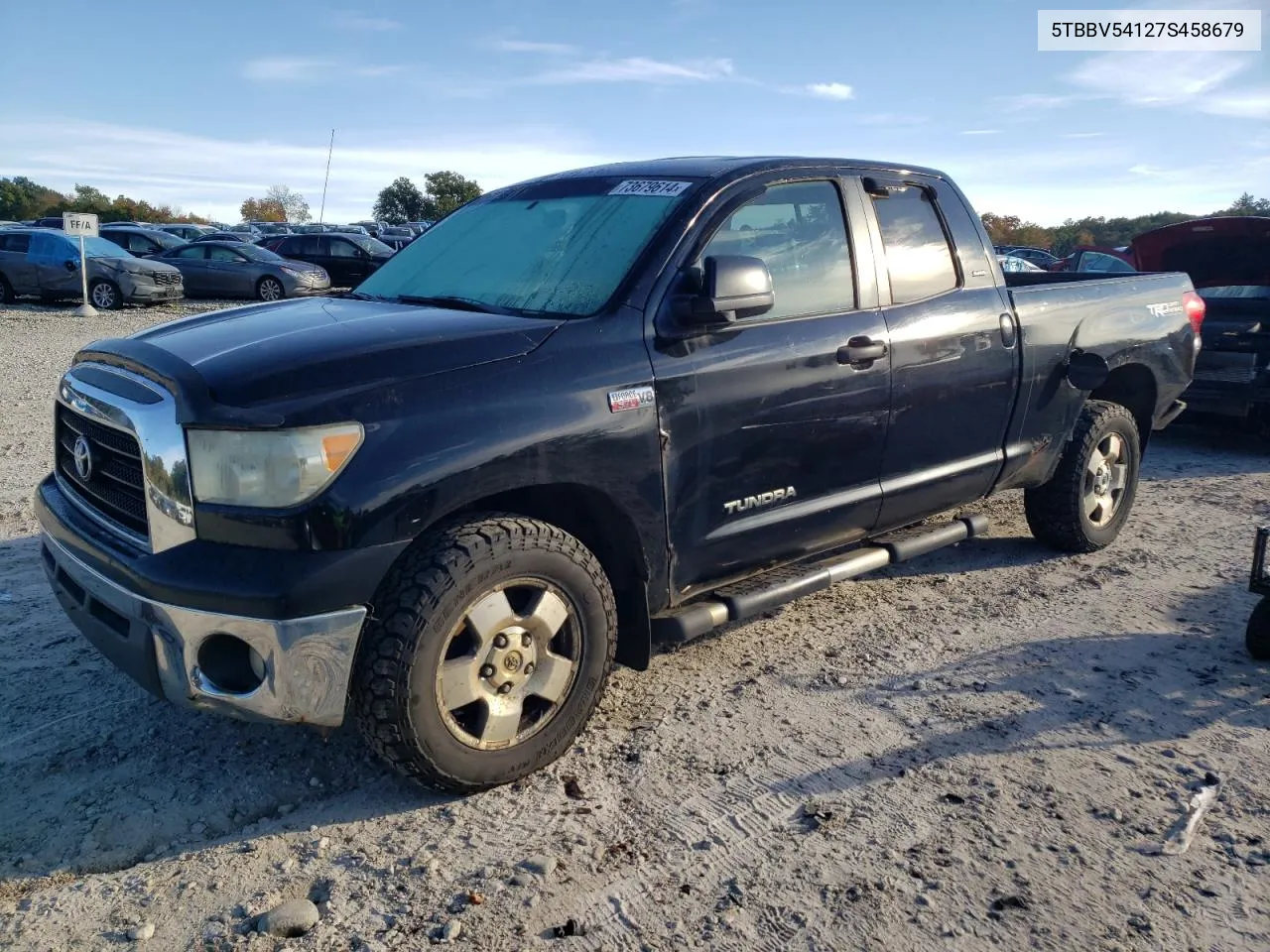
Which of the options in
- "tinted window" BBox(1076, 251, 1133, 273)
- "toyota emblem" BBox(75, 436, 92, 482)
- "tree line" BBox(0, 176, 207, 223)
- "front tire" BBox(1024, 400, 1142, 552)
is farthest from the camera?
"tree line" BBox(0, 176, 207, 223)

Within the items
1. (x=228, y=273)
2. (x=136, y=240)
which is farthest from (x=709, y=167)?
(x=136, y=240)

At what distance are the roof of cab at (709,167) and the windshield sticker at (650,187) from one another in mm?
60

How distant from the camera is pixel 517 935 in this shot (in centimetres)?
245

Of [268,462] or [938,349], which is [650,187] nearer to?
[938,349]

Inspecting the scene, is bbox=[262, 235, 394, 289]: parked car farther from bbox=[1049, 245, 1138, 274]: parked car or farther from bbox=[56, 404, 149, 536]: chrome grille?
bbox=[56, 404, 149, 536]: chrome grille

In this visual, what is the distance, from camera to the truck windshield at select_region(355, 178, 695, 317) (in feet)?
11.4

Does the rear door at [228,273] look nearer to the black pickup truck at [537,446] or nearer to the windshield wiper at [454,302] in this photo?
the black pickup truck at [537,446]

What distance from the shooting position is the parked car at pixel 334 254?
23.0 meters

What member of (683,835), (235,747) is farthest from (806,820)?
(235,747)

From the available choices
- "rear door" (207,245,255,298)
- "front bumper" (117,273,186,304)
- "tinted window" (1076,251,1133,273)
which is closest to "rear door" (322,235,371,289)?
"rear door" (207,245,255,298)

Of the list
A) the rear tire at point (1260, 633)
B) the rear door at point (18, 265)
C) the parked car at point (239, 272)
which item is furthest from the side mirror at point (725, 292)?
the rear door at point (18, 265)

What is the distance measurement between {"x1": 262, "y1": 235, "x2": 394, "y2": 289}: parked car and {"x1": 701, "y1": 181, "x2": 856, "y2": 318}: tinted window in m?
20.3

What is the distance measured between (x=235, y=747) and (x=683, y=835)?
5.03 feet

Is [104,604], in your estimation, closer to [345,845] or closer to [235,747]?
[235,747]
